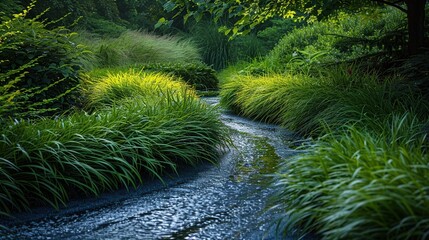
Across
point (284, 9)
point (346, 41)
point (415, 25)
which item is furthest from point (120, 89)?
point (415, 25)

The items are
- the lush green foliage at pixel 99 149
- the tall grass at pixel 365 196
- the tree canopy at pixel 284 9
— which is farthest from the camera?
the tree canopy at pixel 284 9

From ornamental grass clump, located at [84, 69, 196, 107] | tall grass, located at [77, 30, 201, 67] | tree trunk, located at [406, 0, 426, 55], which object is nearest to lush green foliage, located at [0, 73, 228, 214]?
ornamental grass clump, located at [84, 69, 196, 107]

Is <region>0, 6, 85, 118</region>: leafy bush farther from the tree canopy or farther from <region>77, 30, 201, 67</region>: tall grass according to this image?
<region>77, 30, 201, 67</region>: tall grass

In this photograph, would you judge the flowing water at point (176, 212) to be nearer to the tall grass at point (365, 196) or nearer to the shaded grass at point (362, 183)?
the shaded grass at point (362, 183)

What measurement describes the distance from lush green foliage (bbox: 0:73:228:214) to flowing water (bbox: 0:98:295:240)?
143 mm

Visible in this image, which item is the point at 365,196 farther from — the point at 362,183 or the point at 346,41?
the point at 346,41

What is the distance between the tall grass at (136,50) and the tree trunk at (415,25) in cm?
735

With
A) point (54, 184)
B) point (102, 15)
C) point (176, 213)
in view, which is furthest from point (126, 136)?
point (102, 15)

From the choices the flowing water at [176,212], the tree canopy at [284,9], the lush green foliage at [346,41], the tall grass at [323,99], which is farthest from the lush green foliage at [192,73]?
the flowing water at [176,212]

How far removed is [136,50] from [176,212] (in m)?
10.4

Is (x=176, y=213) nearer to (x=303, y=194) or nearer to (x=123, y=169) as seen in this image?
(x=123, y=169)

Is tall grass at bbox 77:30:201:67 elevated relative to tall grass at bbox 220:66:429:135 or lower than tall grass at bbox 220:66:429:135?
elevated

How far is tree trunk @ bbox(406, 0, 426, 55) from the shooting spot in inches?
229

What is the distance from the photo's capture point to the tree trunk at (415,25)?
19.1ft
